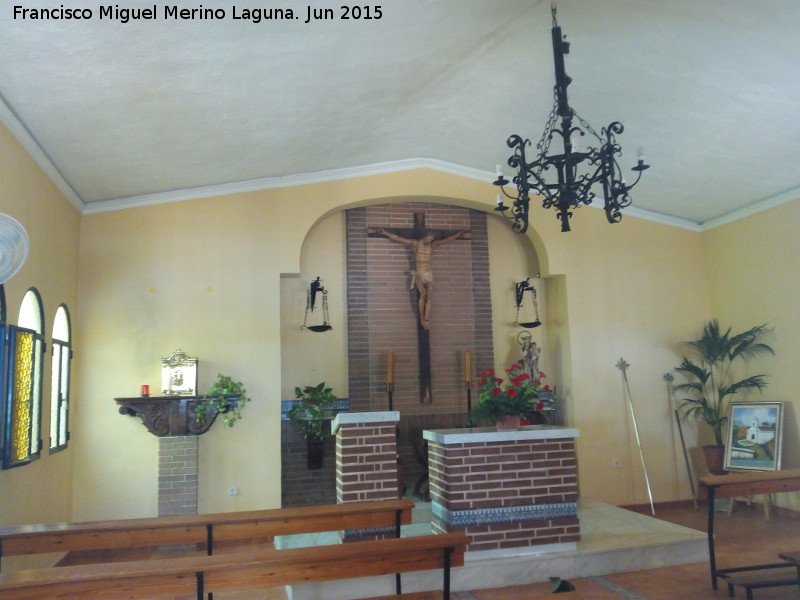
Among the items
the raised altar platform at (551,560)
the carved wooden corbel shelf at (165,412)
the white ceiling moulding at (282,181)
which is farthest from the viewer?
the white ceiling moulding at (282,181)

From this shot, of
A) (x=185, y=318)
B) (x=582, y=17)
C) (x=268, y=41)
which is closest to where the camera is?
(x=268, y=41)

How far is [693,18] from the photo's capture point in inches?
164

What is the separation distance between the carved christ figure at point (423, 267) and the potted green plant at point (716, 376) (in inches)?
122

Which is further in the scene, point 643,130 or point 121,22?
point 643,130

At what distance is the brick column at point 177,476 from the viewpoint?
5.97 metres

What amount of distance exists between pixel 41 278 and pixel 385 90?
318cm

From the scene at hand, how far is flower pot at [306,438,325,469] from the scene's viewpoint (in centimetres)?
675

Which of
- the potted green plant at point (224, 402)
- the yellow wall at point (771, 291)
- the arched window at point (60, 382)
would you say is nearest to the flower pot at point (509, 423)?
the potted green plant at point (224, 402)

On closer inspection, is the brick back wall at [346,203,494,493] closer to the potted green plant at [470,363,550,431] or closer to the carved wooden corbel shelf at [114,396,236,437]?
the carved wooden corbel shelf at [114,396,236,437]

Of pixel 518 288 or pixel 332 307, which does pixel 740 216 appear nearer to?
pixel 518 288

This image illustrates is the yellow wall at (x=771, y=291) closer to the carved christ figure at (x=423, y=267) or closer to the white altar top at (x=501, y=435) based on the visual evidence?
the white altar top at (x=501, y=435)

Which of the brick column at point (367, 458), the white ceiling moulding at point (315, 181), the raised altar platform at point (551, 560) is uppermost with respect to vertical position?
the white ceiling moulding at point (315, 181)

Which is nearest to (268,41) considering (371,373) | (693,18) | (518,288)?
(693,18)

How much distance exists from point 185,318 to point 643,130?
4.78 meters
